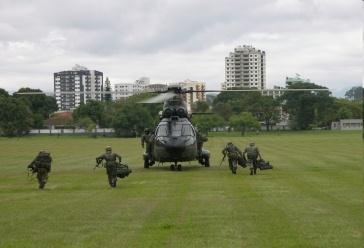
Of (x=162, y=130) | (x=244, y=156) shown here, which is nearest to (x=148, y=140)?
(x=162, y=130)

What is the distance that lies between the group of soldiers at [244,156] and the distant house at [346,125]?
13916 cm

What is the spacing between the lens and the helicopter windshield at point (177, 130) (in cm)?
3250

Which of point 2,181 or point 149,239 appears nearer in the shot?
point 149,239

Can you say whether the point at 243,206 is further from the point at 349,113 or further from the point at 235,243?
the point at 349,113

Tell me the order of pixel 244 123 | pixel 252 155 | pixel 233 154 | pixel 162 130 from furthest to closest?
pixel 244 123 → pixel 162 130 → pixel 233 154 → pixel 252 155

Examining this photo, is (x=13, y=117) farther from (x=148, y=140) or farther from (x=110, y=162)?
(x=110, y=162)

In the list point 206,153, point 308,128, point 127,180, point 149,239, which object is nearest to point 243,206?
point 149,239

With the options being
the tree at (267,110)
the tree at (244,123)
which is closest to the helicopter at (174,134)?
the tree at (244,123)

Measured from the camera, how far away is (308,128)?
541 feet

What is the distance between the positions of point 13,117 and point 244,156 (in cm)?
10843

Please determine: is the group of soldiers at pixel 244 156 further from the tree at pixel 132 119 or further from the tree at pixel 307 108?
the tree at pixel 307 108

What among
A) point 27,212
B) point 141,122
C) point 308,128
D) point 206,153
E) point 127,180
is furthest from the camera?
point 308,128

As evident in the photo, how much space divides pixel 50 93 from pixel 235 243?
19.2m

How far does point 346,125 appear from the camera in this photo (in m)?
170
